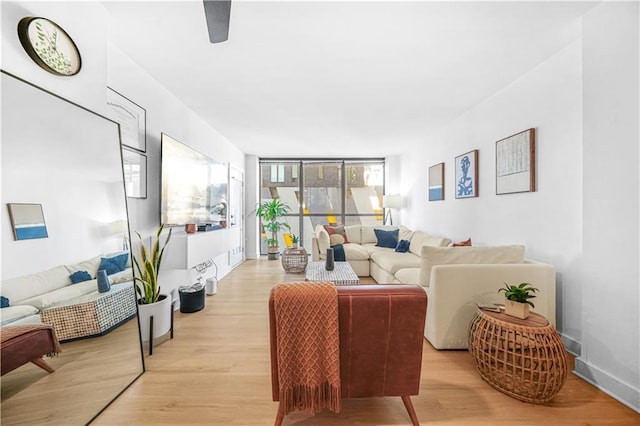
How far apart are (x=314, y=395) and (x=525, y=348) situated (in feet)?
4.18

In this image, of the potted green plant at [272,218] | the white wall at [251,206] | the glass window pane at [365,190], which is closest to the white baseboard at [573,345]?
the glass window pane at [365,190]

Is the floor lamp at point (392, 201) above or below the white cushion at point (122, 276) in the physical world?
above

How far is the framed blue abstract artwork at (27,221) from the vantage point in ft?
3.86

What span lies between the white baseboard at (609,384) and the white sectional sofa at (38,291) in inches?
122

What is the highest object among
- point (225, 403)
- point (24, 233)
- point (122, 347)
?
point (24, 233)

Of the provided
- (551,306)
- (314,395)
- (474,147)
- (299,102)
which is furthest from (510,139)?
(314,395)

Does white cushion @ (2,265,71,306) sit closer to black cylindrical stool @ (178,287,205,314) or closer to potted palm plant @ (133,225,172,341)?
potted palm plant @ (133,225,172,341)

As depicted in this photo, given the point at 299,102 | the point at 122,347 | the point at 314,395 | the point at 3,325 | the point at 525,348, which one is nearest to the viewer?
the point at 3,325

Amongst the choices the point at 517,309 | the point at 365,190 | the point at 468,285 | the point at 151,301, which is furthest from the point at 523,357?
the point at 365,190

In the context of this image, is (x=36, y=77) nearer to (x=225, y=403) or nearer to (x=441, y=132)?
(x=225, y=403)

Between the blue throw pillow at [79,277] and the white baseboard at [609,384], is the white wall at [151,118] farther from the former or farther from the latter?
the white baseboard at [609,384]

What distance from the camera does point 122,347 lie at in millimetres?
1745

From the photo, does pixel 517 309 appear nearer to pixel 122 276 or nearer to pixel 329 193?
pixel 122 276

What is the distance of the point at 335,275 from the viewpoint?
3162 mm
